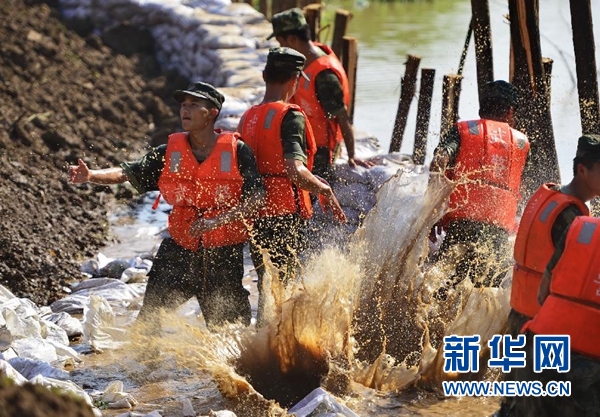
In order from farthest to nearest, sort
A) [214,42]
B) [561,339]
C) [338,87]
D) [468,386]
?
[214,42]
[338,87]
[468,386]
[561,339]

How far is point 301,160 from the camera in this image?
5.71 metres

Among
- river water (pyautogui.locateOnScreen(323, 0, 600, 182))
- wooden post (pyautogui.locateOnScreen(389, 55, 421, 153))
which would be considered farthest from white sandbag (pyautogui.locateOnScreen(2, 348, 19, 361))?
wooden post (pyautogui.locateOnScreen(389, 55, 421, 153))

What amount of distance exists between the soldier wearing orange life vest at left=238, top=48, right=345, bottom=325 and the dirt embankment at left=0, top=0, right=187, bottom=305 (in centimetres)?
192

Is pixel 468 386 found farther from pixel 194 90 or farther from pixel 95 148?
pixel 95 148

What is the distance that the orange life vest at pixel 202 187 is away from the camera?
555 cm

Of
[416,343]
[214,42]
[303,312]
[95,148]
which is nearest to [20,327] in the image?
[303,312]

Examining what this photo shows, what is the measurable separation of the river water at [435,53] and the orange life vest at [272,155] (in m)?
3.08

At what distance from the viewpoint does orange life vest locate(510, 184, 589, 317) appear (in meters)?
4.45

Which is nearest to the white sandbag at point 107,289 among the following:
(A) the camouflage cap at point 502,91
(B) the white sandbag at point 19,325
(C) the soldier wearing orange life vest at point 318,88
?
(B) the white sandbag at point 19,325

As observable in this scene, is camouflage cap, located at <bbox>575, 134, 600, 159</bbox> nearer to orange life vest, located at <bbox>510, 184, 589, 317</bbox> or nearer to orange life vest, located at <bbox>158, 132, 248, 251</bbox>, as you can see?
orange life vest, located at <bbox>510, 184, 589, 317</bbox>

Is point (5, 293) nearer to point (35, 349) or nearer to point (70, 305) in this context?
point (70, 305)

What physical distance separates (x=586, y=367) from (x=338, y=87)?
3.57 metres

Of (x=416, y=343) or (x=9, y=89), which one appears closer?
(x=416, y=343)

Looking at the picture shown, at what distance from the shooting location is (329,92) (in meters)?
7.26
